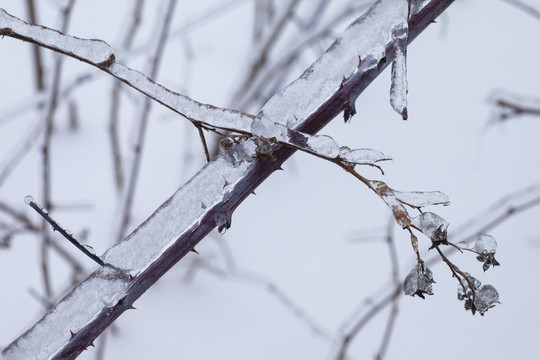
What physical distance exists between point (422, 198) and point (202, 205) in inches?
5.7

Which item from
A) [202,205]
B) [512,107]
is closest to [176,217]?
[202,205]

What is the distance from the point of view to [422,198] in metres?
0.33

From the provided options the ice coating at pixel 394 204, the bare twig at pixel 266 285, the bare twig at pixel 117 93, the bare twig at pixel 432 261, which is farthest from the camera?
the bare twig at pixel 266 285

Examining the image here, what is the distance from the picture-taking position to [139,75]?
12.7 inches

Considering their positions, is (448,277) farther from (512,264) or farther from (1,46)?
(1,46)

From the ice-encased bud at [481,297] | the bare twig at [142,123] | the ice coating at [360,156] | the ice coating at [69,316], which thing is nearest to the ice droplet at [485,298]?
the ice-encased bud at [481,297]

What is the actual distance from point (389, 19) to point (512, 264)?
1.26 metres

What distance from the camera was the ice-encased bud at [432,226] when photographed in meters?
0.31

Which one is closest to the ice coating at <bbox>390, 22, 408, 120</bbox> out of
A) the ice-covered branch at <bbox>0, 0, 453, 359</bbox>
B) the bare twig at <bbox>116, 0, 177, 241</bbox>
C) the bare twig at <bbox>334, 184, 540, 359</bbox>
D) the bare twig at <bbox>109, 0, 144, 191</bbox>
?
the ice-covered branch at <bbox>0, 0, 453, 359</bbox>

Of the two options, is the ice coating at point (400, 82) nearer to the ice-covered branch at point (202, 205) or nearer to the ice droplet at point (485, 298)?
the ice-covered branch at point (202, 205)

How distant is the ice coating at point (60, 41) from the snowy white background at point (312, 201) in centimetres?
107

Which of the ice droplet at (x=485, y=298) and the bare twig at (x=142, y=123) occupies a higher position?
the bare twig at (x=142, y=123)

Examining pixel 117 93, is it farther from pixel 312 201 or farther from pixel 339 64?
pixel 339 64

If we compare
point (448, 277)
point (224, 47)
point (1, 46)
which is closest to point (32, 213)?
point (1, 46)
